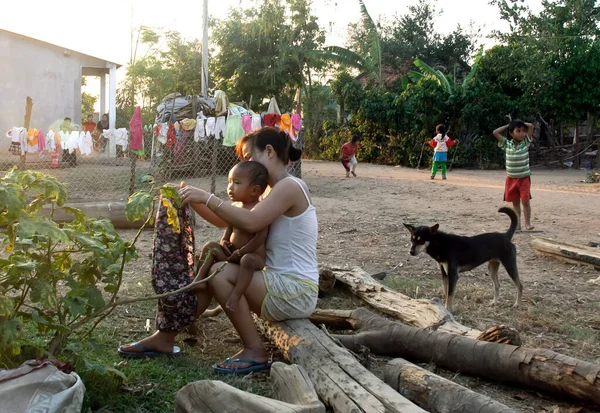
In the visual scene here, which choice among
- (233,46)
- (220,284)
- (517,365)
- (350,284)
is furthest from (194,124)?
(233,46)

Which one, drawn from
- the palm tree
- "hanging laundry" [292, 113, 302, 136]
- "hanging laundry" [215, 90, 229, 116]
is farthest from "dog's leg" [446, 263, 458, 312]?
the palm tree

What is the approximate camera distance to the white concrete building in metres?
19.5

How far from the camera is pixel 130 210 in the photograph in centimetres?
264

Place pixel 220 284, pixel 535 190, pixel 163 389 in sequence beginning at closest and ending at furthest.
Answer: pixel 163 389
pixel 220 284
pixel 535 190

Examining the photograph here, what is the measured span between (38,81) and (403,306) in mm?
19303

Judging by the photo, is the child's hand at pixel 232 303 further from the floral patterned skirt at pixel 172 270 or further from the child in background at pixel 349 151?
the child in background at pixel 349 151

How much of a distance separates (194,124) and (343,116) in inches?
666

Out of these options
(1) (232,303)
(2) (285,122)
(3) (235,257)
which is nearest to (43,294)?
(1) (232,303)

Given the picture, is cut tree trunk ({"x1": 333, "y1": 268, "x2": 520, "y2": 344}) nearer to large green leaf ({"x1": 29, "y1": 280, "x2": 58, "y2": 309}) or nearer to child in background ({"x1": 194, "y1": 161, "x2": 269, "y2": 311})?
child in background ({"x1": 194, "y1": 161, "x2": 269, "y2": 311})

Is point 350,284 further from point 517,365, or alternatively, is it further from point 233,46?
point 233,46

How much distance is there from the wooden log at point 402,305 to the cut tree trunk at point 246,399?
4.70 ft

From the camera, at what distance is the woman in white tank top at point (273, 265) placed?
3.45 m

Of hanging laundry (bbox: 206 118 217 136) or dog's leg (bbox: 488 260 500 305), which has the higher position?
hanging laundry (bbox: 206 118 217 136)

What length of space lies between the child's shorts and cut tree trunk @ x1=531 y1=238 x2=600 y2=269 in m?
4.06
